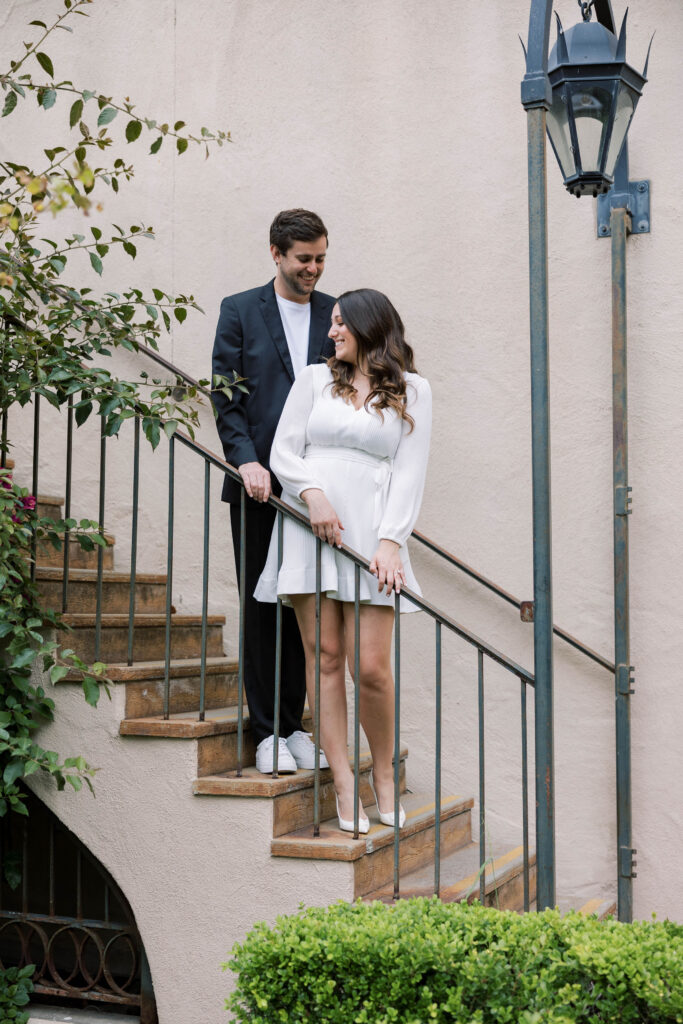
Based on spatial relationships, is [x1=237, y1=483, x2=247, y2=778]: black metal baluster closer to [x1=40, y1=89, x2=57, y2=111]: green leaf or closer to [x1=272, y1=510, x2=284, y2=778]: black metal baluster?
[x1=272, y1=510, x2=284, y2=778]: black metal baluster

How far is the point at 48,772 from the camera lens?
12.2ft

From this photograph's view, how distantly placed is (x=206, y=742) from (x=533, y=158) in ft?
6.89

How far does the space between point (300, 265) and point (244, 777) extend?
1.76m

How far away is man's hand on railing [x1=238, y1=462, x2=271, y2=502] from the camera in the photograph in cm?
368

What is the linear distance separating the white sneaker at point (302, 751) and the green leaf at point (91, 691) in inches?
29.7

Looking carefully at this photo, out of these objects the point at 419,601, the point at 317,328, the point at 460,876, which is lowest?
the point at 460,876

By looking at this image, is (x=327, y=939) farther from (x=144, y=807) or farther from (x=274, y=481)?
(x=274, y=481)

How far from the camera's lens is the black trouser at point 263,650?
3.92 meters

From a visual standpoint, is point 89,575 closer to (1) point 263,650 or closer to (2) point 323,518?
(1) point 263,650

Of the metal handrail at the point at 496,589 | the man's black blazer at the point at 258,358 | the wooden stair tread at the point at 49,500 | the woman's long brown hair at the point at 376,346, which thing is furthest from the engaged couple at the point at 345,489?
the wooden stair tread at the point at 49,500

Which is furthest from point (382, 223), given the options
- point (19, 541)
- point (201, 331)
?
point (19, 541)

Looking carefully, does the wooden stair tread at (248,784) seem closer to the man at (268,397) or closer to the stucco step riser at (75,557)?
the man at (268,397)

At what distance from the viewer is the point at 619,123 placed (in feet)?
10.6

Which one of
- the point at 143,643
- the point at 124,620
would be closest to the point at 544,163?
the point at 124,620
